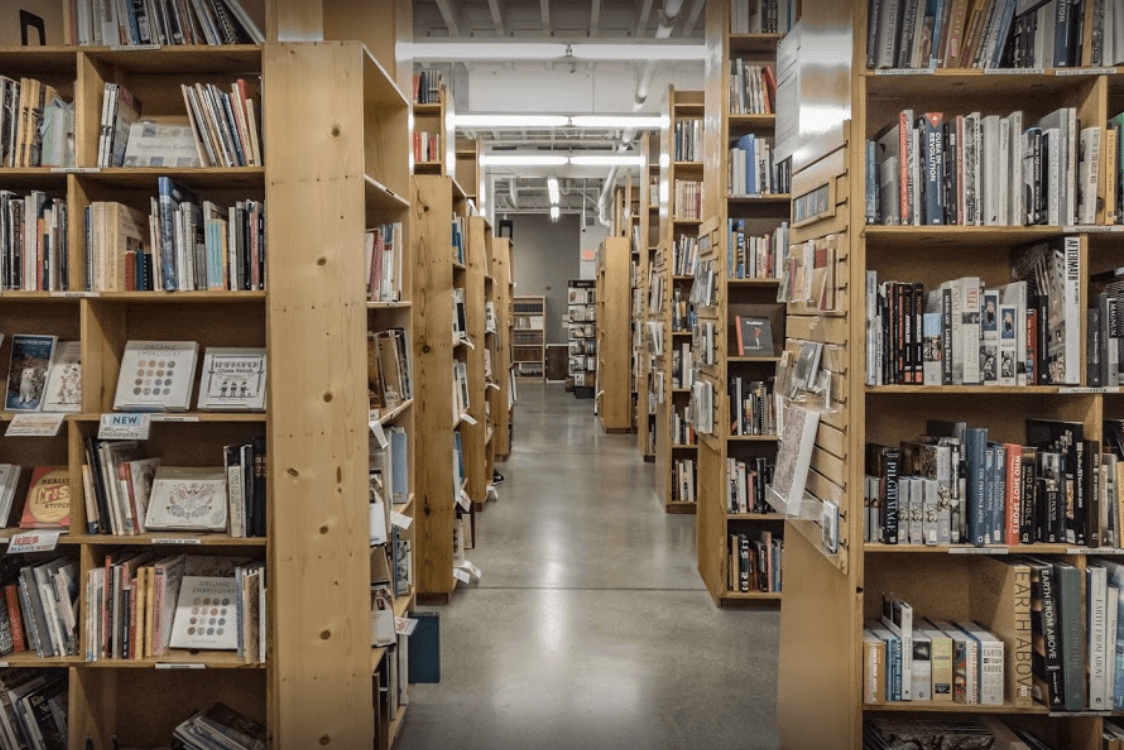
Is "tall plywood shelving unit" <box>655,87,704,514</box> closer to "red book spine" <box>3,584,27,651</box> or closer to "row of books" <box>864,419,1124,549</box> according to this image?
"row of books" <box>864,419,1124,549</box>

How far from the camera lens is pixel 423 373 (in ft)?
15.4

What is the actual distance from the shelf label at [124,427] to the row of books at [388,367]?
76cm

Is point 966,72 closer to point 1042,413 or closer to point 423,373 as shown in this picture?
point 1042,413

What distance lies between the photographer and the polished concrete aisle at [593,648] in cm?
337

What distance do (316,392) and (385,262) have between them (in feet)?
2.40

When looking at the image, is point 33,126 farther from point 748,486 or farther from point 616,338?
point 616,338

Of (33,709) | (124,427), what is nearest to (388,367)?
(124,427)

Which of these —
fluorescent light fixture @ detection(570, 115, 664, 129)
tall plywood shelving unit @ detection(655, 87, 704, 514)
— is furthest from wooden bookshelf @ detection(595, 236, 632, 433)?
Answer: tall plywood shelving unit @ detection(655, 87, 704, 514)

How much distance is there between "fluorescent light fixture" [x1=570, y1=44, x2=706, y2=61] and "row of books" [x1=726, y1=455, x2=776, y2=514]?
3.75 m

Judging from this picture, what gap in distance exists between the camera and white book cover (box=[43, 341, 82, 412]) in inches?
113

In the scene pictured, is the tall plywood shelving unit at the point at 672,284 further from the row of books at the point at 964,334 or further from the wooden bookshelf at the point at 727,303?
the row of books at the point at 964,334

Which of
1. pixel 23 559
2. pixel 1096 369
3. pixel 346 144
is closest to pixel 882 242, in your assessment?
pixel 1096 369

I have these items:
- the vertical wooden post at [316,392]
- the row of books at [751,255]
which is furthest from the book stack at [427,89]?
the vertical wooden post at [316,392]

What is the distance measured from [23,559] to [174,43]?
185 centimetres
